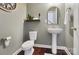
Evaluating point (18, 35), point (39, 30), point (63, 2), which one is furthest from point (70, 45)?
point (18, 35)

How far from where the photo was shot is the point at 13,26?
165cm

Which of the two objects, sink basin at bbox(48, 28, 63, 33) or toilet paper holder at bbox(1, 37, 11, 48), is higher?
sink basin at bbox(48, 28, 63, 33)

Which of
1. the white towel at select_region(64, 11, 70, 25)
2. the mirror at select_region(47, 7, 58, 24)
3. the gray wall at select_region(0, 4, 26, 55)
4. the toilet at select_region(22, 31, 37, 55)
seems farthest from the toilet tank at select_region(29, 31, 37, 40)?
the white towel at select_region(64, 11, 70, 25)

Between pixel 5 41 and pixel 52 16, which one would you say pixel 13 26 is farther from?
pixel 52 16

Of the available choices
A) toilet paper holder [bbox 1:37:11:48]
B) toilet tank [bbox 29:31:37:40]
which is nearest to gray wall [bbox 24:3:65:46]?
toilet tank [bbox 29:31:37:40]

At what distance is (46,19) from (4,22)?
61 centimetres

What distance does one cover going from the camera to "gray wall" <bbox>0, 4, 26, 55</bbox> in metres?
1.58

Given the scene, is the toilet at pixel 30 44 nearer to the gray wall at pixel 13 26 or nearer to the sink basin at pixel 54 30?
the gray wall at pixel 13 26

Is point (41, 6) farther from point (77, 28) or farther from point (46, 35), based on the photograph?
point (77, 28)

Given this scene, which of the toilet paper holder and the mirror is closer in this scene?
the toilet paper holder

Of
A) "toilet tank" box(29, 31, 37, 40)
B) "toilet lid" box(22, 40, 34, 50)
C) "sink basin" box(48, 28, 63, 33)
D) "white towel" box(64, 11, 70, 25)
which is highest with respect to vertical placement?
"white towel" box(64, 11, 70, 25)

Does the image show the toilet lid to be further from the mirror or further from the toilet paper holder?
the mirror

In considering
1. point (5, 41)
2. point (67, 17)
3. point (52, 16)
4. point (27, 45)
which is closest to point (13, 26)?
point (5, 41)

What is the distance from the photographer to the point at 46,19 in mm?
1700
